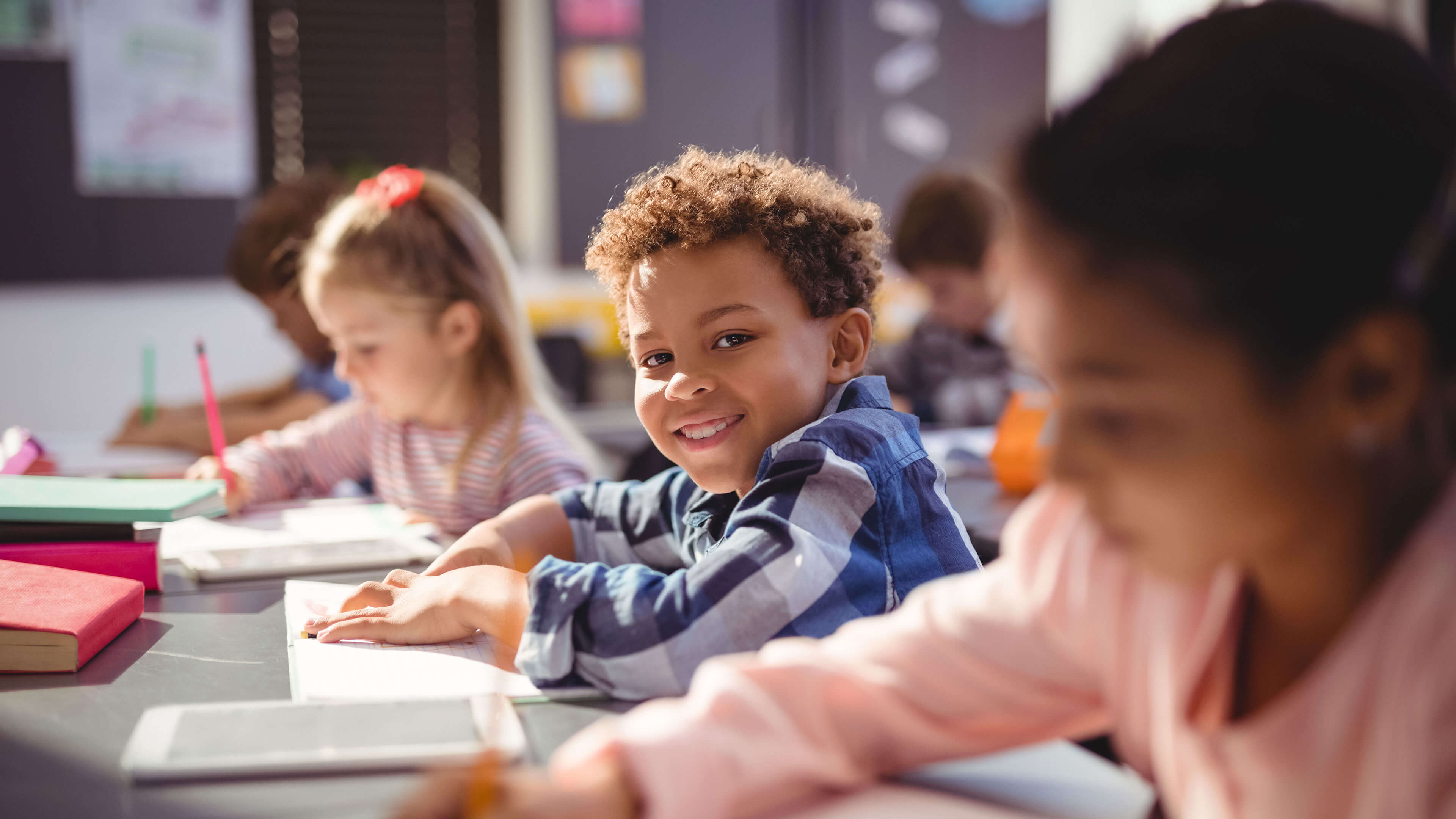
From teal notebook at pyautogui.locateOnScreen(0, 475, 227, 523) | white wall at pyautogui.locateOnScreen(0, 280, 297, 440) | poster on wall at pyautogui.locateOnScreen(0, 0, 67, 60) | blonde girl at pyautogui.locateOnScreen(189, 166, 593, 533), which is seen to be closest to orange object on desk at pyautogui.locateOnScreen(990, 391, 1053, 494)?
blonde girl at pyautogui.locateOnScreen(189, 166, 593, 533)

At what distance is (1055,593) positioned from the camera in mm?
590

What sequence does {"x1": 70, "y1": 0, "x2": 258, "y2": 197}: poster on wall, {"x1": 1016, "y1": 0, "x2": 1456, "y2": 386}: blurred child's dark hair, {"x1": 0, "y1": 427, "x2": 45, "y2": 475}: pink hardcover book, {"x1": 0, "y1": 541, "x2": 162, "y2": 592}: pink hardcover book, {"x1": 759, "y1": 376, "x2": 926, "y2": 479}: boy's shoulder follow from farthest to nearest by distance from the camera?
{"x1": 70, "y1": 0, "x2": 258, "y2": 197}: poster on wall < {"x1": 0, "y1": 427, "x2": 45, "y2": 475}: pink hardcover book < {"x1": 0, "y1": 541, "x2": 162, "y2": 592}: pink hardcover book < {"x1": 759, "y1": 376, "x2": 926, "y2": 479}: boy's shoulder < {"x1": 1016, "y1": 0, "x2": 1456, "y2": 386}: blurred child's dark hair

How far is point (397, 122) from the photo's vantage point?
4207 millimetres

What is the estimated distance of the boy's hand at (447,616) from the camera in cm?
91

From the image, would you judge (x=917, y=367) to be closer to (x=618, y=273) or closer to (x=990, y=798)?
(x=618, y=273)

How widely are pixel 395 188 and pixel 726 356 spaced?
0.96 metres

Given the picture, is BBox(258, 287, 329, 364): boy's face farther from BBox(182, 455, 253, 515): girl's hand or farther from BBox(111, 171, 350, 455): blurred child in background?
BBox(182, 455, 253, 515): girl's hand

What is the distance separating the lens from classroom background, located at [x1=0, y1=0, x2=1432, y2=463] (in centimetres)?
363

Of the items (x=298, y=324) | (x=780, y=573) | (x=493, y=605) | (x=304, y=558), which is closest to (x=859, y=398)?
(x=780, y=573)

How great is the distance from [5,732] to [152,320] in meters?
3.42

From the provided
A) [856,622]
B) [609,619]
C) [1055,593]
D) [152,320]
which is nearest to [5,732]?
[609,619]

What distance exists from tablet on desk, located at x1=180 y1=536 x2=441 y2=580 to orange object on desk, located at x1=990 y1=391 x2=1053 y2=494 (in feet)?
2.93

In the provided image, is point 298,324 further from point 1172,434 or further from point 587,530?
point 1172,434

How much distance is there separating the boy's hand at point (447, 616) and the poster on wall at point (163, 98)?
11.1 ft
